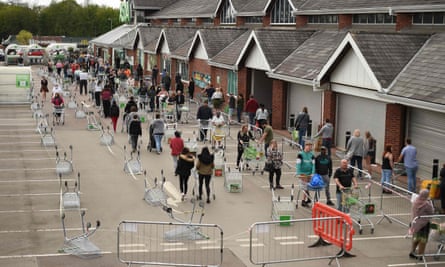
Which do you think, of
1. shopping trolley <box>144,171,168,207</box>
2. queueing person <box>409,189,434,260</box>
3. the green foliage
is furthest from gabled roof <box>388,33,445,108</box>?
the green foliage

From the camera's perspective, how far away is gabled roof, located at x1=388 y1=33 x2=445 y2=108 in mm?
21828

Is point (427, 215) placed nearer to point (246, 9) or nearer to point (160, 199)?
point (160, 199)

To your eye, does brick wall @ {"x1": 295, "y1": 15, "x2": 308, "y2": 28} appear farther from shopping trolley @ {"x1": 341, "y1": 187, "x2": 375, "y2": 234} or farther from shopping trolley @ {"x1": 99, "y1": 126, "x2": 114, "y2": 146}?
shopping trolley @ {"x1": 341, "y1": 187, "x2": 375, "y2": 234}

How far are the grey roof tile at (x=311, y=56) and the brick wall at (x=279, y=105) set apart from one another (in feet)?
4.42

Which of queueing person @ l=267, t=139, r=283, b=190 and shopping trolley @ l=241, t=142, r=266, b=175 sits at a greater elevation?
queueing person @ l=267, t=139, r=283, b=190

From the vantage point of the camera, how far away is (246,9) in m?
48.2

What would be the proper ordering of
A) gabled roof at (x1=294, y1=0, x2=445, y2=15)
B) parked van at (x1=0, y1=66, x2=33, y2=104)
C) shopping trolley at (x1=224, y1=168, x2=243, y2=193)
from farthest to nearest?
parked van at (x1=0, y1=66, x2=33, y2=104) → gabled roof at (x1=294, y1=0, x2=445, y2=15) → shopping trolley at (x1=224, y1=168, x2=243, y2=193)

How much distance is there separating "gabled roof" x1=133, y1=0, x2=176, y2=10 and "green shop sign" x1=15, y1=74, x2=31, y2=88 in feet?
116

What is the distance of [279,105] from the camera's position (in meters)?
34.4

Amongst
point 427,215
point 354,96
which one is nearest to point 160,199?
point 427,215

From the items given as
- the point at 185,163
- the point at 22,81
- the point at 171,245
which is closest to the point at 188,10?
the point at 22,81

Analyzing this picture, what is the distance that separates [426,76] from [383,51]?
2.69m

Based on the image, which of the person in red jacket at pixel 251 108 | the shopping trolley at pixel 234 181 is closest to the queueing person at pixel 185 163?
the shopping trolley at pixel 234 181

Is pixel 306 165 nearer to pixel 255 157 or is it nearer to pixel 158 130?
pixel 255 157
